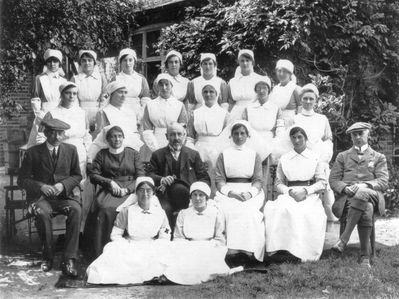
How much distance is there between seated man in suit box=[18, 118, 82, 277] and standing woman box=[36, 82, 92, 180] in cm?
56

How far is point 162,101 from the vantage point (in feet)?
24.2

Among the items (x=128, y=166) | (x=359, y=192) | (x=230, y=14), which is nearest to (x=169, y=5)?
(x=230, y=14)

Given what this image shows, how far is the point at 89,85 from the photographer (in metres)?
7.68

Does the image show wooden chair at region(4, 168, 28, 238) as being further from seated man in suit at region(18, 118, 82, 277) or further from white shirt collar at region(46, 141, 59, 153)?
white shirt collar at region(46, 141, 59, 153)

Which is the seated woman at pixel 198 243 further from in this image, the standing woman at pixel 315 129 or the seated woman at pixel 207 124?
the standing woman at pixel 315 129

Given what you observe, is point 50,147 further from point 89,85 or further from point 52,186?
point 89,85

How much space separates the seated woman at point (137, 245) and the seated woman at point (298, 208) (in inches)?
46.8

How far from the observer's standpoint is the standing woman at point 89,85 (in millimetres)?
7656

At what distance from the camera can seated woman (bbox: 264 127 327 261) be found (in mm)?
5988

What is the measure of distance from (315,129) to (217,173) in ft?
4.69

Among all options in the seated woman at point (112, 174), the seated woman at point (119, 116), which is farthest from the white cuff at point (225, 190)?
the seated woman at point (119, 116)

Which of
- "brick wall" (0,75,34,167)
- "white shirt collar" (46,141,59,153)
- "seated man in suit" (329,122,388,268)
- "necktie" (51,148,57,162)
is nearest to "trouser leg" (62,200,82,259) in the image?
"necktie" (51,148,57,162)

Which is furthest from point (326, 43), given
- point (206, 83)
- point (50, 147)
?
point (50, 147)

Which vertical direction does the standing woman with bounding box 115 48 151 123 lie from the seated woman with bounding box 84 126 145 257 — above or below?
above
